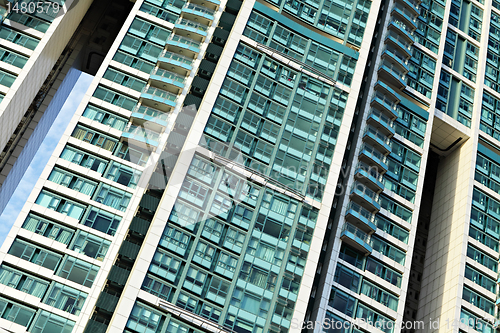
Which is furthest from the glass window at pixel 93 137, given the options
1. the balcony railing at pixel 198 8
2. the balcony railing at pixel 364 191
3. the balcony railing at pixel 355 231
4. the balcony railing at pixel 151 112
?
the balcony railing at pixel 364 191

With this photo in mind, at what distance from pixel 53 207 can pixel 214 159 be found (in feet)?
54.7

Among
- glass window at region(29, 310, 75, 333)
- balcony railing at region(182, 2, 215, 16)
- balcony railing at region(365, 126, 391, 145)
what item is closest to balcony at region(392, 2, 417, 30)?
balcony railing at region(365, 126, 391, 145)

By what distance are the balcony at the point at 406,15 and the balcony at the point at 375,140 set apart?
19.0 m

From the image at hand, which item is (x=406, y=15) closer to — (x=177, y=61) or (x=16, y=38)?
(x=177, y=61)

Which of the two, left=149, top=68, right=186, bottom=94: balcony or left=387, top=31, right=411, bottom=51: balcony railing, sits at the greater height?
left=387, top=31, right=411, bottom=51: balcony railing

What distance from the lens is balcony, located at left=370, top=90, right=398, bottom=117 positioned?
81.5m

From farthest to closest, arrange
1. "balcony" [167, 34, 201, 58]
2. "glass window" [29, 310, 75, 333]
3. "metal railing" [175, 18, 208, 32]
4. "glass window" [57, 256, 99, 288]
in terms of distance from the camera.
Result: "metal railing" [175, 18, 208, 32] < "balcony" [167, 34, 201, 58] < "glass window" [57, 256, 99, 288] < "glass window" [29, 310, 75, 333]

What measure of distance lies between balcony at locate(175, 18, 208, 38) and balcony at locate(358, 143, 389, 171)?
23.2m

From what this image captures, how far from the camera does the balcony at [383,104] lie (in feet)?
267

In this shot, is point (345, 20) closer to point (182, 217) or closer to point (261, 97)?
point (261, 97)

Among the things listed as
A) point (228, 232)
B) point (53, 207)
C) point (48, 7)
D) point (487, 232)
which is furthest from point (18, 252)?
point (487, 232)

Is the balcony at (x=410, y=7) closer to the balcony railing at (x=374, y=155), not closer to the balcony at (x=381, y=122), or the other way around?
the balcony at (x=381, y=122)

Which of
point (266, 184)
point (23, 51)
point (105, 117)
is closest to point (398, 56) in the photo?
point (266, 184)

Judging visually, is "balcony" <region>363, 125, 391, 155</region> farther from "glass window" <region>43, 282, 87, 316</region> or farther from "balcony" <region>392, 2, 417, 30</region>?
"glass window" <region>43, 282, 87, 316</region>
